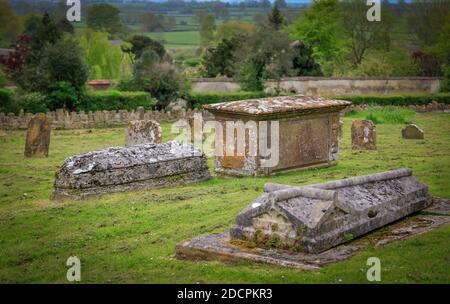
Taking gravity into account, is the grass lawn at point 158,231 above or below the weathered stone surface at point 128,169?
below

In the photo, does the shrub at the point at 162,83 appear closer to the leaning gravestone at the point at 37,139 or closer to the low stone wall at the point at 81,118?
the low stone wall at the point at 81,118

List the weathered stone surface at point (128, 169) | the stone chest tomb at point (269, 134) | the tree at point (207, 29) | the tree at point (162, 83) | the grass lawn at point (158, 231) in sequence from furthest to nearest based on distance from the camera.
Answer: the tree at point (207, 29), the tree at point (162, 83), the stone chest tomb at point (269, 134), the weathered stone surface at point (128, 169), the grass lawn at point (158, 231)

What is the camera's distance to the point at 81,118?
3853 cm

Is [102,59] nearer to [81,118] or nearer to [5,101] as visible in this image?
[5,101]

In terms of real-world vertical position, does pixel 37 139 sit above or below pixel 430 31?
below

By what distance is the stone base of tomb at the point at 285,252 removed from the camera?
11.4 meters

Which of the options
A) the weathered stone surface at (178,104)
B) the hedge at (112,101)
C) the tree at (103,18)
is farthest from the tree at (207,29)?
the hedge at (112,101)

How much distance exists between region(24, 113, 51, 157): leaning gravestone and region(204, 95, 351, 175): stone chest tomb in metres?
7.81

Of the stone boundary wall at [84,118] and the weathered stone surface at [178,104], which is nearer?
the stone boundary wall at [84,118]

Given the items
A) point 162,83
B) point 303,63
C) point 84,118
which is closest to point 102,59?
point 303,63

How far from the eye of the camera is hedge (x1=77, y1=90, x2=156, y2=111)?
141 feet

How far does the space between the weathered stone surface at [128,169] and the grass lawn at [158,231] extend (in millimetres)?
367

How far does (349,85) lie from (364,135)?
3983 cm
